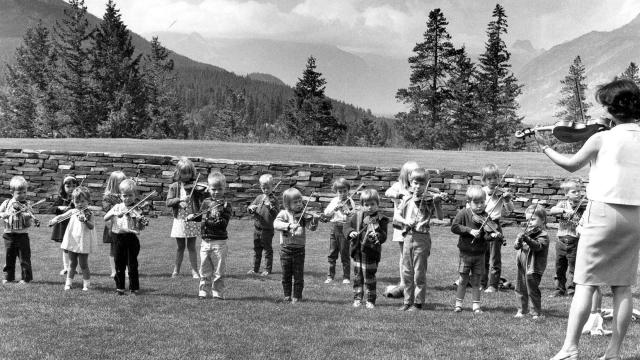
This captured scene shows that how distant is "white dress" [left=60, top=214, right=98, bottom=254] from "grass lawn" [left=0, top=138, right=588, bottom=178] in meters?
11.0

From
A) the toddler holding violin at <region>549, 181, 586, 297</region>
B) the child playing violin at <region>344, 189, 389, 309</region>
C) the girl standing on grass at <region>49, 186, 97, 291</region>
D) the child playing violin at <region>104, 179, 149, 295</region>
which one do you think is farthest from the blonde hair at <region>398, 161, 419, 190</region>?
the girl standing on grass at <region>49, 186, 97, 291</region>

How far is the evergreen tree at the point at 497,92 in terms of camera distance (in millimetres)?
61188

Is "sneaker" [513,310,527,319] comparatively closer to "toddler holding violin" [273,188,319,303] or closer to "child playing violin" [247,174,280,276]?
Answer: "toddler holding violin" [273,188,319,303]

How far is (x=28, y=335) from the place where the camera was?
6.52 metres

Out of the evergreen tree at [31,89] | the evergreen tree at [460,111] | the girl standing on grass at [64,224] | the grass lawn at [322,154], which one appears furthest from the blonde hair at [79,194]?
the evergreen tree at [460,111]

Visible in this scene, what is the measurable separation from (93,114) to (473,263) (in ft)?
167

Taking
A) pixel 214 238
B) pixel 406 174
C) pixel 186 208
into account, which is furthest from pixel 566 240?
pixel 186 208

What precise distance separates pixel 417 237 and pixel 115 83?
172 ft

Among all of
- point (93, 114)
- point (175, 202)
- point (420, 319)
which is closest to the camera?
point (420, 319)

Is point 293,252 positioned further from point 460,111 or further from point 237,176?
point 460,111

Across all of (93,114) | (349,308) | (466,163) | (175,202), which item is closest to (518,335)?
(349,308)

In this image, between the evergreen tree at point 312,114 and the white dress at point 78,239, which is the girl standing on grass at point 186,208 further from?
the evergreen tree at point 312,114

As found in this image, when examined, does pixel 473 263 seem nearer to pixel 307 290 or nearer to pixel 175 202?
pixel 307 290

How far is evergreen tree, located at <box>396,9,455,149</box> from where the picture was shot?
193 ft
